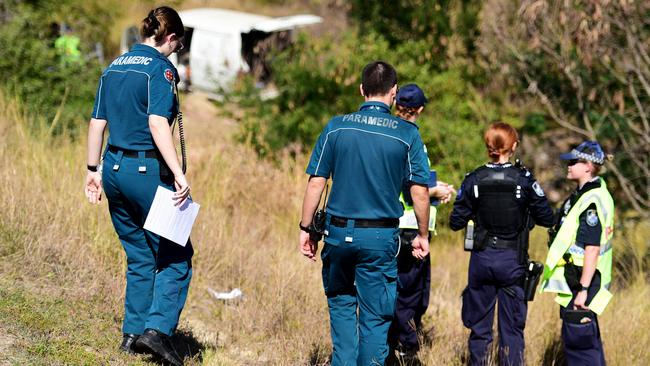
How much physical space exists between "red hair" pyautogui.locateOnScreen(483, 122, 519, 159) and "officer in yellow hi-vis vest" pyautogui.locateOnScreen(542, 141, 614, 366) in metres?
0.40

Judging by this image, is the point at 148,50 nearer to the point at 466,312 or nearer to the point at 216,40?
the point at 466,312

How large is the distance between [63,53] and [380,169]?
8.75 m

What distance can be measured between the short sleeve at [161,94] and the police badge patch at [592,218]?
8.24ft

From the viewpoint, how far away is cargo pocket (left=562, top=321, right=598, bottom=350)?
204 inches

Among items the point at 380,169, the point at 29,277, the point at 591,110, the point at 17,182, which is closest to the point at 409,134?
the point at 380,169

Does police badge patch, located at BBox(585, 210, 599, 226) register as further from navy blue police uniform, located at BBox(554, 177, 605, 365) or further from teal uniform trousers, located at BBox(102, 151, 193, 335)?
teal uniform trousers, located at BBox(102, 151, 193, 335)

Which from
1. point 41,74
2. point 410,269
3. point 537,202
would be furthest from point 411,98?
point 41,74

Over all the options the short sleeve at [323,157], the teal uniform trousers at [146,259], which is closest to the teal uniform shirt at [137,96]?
the teal uniform trousers at [146,259]

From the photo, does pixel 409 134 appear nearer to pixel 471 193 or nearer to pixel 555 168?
pixel 471 193

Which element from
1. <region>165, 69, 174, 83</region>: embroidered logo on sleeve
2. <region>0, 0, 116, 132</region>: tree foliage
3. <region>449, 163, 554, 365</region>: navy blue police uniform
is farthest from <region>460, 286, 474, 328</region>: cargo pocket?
<region>0, 0, 116, 132</region>: tree foliage

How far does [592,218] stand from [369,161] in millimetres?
1600

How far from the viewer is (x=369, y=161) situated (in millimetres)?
4273

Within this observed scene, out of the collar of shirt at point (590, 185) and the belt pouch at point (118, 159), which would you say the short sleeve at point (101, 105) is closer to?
the belt pouch at point (118, 159)

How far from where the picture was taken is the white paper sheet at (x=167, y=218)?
14.3 feet
